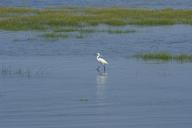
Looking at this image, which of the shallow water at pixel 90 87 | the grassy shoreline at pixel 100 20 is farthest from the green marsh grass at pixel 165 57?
the grassy shoreline at pixel 100 20

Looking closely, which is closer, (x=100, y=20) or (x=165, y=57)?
(x=165, y=57)

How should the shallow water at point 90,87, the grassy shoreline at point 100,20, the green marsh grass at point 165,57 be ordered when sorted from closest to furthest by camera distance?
1. the shallow water at point 90,87
2. the green marsh grass at point 165,57
3. the grassy shoreline at point 100,20

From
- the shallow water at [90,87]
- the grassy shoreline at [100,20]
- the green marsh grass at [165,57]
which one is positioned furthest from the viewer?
the grassy shoreline at [100,20]

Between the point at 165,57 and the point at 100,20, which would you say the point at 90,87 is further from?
the point at 100,20

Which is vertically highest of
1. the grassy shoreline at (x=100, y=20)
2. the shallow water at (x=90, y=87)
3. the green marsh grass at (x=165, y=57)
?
the shallow water at (x=90, y=87)

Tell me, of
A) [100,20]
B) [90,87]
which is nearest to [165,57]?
[90,87]

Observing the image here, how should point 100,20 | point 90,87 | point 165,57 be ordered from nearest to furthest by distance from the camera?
point 90,87
point 165,57
point 100,20

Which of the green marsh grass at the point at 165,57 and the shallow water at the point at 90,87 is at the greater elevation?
the shallow water at the point at 90,87

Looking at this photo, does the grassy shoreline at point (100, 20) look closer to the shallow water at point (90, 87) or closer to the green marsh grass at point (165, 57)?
the shallow water at point (90, 87)

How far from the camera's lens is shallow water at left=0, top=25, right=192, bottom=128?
1356cm

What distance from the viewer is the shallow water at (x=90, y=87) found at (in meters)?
13.6

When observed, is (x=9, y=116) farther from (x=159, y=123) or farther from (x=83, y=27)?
(x=83, y=27)

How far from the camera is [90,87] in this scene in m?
18.1

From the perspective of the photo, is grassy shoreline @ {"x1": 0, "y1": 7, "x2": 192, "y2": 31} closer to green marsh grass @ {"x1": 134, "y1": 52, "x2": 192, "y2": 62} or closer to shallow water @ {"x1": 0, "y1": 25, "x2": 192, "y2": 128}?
shallow water @ {"x1": 0, "y1": 25, "x2": 192, "y2": 128}
